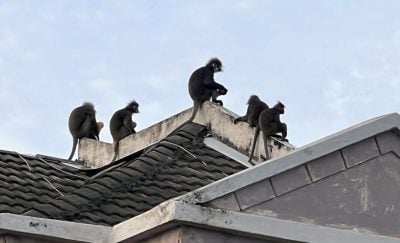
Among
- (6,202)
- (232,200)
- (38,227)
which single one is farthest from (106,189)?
(232,200)

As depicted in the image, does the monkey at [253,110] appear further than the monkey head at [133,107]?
No

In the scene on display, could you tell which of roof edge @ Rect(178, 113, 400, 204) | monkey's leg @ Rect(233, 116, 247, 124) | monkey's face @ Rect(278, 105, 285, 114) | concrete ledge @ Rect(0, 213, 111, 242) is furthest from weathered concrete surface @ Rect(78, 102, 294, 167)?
concrete ledge @ Rect(0, 213, 111, 242)

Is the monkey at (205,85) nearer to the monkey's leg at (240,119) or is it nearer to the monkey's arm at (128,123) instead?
the monkey's leg at (240,119)

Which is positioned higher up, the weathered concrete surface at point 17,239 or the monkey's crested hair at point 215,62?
the monkey's crested hair at point 215,62

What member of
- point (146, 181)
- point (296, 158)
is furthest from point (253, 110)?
point (296, 158)

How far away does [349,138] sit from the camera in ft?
30.4

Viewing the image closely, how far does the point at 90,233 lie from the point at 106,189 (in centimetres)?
155

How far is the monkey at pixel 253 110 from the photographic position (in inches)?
557

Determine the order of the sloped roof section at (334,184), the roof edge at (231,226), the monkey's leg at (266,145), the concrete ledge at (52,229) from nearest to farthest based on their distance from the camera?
the roof edge at (231,226) < the sloped roof section at (334,184) < the concrete ledge at (52,229) < the monkey's leg at (266,145)

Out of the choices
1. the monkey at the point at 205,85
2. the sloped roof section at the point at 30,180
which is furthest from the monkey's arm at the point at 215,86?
the sloped roof section at the point at 30,180

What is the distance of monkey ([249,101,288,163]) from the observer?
1350 cm

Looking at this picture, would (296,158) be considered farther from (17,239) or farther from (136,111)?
(136,111)

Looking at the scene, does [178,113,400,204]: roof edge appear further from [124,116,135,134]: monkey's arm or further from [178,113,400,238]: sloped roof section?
[124,116,135,134]: monkey's arm

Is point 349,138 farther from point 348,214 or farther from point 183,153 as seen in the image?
point 183,153
